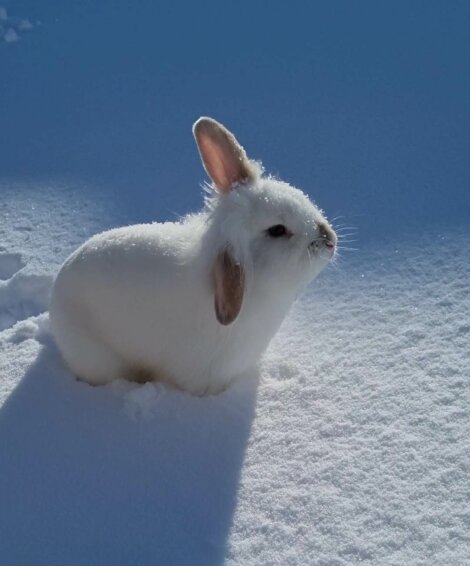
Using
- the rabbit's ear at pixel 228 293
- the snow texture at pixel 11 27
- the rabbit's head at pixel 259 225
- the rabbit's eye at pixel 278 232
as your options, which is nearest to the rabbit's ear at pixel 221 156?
the rabbit's head at pixel 259 225

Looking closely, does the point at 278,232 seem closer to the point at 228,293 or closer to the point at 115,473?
the point at 228,293

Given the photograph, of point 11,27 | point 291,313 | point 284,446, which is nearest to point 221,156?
point 291,313

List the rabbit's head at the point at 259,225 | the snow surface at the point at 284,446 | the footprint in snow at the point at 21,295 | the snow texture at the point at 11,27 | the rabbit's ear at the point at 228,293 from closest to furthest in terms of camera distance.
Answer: the snow surface at the point at 284,446
the rabbit's ear at the point at 228,293
the rabbit's head at the point at 259,225
the footprint in snow at the point at 21,295
the snow texture at the point at 11,27

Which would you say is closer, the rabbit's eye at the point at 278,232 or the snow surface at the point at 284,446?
the snow surface at the point at 284,446

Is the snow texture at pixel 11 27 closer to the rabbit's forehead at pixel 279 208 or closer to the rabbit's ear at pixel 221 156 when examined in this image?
the rabbit's ear at pixel 221 156

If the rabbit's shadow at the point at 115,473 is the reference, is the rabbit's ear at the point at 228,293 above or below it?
above

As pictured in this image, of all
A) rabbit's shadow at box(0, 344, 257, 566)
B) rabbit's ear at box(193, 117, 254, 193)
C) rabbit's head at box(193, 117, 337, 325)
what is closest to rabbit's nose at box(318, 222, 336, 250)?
rabbit's head at box(193, 117, 337, 325)
